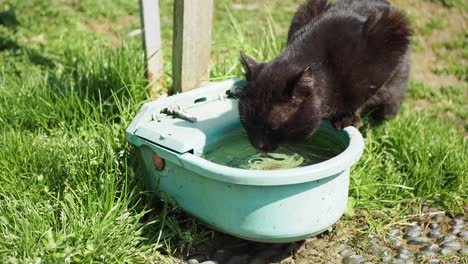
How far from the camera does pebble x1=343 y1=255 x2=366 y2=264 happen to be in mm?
3084

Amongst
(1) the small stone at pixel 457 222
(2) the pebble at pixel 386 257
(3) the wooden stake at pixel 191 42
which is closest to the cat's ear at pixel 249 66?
A: (3) the wooden stake at pixel 191 42

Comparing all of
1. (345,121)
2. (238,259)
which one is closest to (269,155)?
(345,121)

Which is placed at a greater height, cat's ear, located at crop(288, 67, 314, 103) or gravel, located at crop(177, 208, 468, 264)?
cat's ear, located at crop(288, 67, 314, 103)

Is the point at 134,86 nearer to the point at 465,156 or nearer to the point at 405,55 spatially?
the point at 405,55

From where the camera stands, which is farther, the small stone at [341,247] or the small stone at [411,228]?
the small stone at [411,228]

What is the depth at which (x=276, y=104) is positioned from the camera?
9.80ft

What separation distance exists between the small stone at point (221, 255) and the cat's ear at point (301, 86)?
33.9 inches

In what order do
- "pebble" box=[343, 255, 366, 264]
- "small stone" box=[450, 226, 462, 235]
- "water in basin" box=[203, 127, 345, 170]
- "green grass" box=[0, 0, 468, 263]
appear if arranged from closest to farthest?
"green grass" box=[0, 0, 468, 263] < "pebble" box=[343, 255, 366, 264] < "water in basin" box=[203, 127, 345, 170] < "small stone" box=[450, 226, 462, 235]

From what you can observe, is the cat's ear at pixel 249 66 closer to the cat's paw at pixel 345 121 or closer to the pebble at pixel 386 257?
the cat's paw at pixel 345 121

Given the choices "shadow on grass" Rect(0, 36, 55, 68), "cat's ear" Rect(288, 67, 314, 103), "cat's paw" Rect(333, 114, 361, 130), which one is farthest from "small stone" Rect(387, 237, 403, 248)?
"shadow on grass" Rect(0, 36, 55, 68)

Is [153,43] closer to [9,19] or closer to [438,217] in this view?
[438,217]

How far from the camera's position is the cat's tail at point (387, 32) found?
3.41 metres

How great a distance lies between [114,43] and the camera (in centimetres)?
535

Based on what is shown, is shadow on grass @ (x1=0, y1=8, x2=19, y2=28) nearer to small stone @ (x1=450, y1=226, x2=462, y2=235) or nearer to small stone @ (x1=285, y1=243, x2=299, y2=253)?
small stone @ (x1=285, y1=243, x2=299, y2=253)
